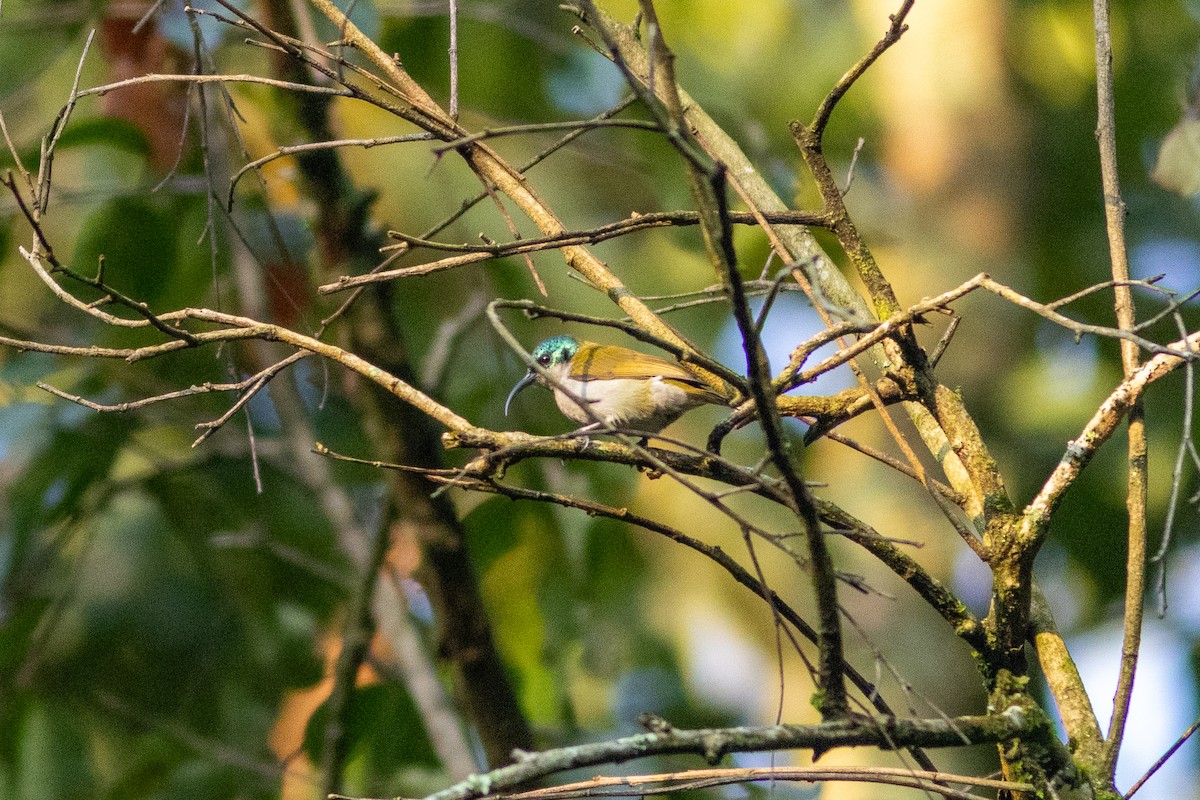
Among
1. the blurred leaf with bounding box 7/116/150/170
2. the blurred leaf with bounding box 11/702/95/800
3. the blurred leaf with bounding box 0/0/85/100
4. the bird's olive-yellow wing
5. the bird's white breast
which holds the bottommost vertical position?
the blurred leaf with bounding box 11/702/95/800

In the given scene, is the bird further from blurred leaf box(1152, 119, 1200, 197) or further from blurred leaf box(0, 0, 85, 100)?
blurred leaf box(0, 0, 85, 100)

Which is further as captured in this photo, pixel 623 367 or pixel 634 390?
pixel 623 367

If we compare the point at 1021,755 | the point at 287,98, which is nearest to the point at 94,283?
the point at 1021,755

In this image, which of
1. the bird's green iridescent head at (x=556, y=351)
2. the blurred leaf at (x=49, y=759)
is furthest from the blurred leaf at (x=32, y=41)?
the blurred leaf at (x=49, y=759)

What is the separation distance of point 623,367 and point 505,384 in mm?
558

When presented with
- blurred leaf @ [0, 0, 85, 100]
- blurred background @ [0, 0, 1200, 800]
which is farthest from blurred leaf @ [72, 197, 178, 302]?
blurred leaf @ [0, 0, 85, 100]

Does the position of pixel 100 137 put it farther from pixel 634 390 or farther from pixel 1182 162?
pixel 1182 162

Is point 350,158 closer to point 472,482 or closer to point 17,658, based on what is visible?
point 17,658

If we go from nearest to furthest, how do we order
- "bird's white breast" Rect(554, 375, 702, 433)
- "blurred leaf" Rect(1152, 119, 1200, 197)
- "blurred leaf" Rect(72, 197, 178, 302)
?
1. "blurred leaf" Rect(1152, 119, 1200, 197)
2. "bird's white breast" Rect(554, 375, 702, 433)
3. "blurred leaf" Rect(72, 197, 178, 302)

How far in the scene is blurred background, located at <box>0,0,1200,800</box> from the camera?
4.51 metres

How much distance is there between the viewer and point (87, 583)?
5.83 meters

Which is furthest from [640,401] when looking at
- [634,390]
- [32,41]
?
[32,41]

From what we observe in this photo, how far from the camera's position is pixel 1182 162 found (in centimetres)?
312

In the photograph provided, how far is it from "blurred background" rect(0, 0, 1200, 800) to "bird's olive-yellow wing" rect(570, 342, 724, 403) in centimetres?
29
